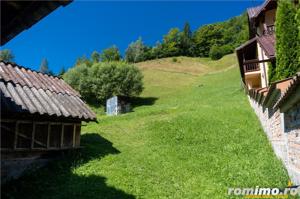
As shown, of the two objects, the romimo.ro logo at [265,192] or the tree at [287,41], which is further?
the tree at [287,41]

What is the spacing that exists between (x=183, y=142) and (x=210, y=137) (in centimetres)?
153

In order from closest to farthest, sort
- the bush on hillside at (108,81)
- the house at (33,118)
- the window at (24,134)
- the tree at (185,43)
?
the house at (33,118) → the window at (24,134) → the bush on hillside at (108,81) → the tree at (185,43)

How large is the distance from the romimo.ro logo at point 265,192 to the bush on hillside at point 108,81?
108 feet

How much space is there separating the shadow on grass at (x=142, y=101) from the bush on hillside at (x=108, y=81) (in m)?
0.83

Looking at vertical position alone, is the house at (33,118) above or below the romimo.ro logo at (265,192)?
above

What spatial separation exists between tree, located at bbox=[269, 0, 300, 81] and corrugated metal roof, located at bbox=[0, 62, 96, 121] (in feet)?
31.0

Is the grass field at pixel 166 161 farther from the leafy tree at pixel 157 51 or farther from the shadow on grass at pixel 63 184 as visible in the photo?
the leafy tree at pixel 157 51

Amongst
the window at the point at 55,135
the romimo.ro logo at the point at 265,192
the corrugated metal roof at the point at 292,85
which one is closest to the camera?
the corrugated metal roof at the point at 292,85

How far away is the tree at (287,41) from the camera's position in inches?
603

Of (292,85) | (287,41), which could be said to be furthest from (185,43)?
(292,85)

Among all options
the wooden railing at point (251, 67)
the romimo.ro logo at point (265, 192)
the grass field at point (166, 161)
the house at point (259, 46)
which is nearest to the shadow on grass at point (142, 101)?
the house at point (259, 46)

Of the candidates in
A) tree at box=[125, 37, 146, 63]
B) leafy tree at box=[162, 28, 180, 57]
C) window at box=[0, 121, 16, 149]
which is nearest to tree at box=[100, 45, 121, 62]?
tree at box=[125, 37, 146, 63]

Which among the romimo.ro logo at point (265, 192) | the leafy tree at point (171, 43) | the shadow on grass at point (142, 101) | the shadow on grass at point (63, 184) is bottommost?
the shadow on grass at point (63, 184)

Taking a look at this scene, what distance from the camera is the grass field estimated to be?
1091cm
